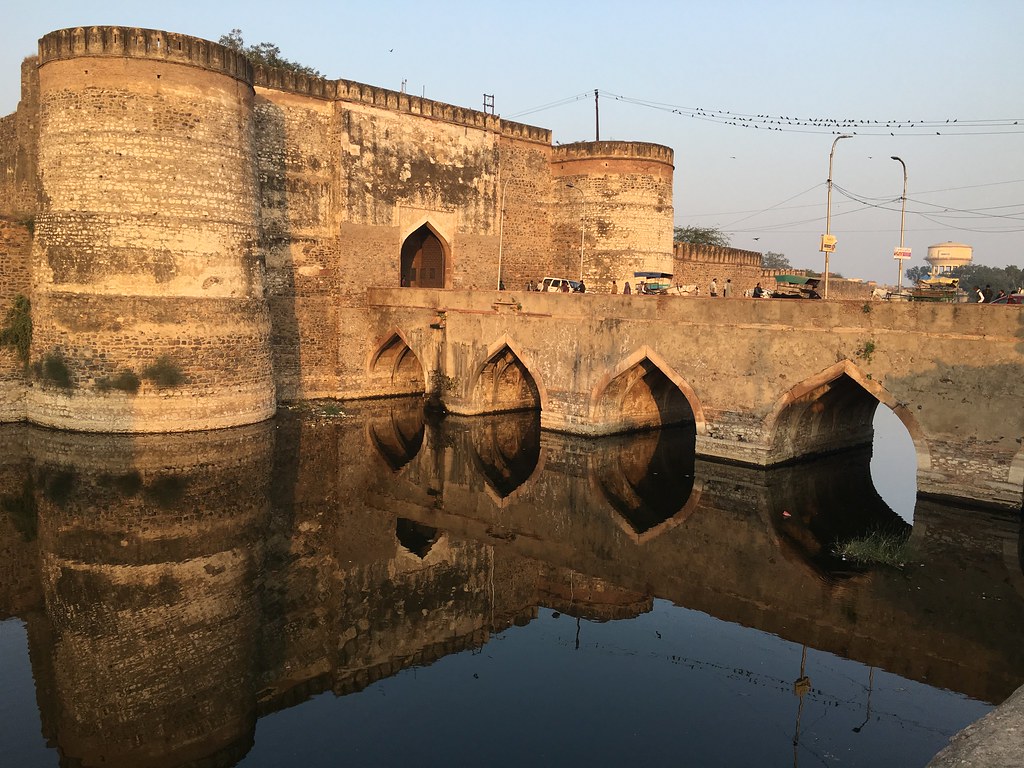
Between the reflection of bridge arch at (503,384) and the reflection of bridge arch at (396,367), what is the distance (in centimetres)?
264

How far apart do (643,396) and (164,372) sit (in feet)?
40.6

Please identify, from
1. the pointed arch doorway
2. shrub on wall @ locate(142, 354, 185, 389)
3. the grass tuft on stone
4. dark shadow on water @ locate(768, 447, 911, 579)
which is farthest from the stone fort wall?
the grass tuft on stone

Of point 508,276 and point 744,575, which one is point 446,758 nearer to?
point 744,575

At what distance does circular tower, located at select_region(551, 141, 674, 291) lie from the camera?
101 feet

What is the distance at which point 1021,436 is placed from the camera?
1459cm

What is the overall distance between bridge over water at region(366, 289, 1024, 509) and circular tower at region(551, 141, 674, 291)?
793 cm

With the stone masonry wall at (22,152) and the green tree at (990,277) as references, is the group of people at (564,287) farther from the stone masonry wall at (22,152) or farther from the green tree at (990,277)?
the green tree at (990,277)

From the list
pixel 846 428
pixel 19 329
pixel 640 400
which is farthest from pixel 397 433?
pixel 846 428

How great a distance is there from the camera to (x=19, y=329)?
20453 millimetres

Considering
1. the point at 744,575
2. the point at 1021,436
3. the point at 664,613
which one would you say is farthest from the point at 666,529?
the point at 1021,436

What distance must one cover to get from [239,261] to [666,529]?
502 inches

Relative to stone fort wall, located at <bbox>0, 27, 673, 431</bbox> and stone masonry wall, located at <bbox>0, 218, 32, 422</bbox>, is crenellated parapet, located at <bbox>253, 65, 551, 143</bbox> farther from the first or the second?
stone masonry wall, located at <bbox>0, 218, 32, 422</bbox>

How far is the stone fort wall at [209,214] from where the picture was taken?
61.3 feet

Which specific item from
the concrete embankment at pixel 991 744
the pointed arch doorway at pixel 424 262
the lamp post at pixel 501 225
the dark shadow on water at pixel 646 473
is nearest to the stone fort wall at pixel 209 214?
the pointed arch doorway at pixel 424 262
